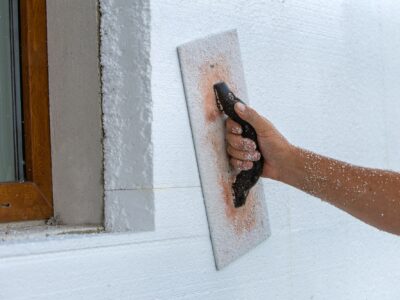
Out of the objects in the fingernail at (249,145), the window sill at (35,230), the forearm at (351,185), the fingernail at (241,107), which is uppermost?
the fingernail at (241,107)

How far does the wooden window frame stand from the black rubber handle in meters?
0.41

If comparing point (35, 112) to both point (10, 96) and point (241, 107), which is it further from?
point (241, 107)

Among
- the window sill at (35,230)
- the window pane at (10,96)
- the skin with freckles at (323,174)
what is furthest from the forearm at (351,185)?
the window pane at (10,96)

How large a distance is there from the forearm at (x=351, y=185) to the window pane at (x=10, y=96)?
2.07 ft

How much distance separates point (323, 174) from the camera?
4.43ft

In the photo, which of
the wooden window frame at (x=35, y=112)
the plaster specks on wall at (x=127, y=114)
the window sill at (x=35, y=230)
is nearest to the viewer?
the window sill at (x=35, y=230)

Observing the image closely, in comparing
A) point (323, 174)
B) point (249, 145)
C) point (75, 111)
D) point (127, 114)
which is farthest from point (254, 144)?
point (75, 111)

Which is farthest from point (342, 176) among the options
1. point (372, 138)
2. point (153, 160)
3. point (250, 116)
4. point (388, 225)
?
point (372, 138)

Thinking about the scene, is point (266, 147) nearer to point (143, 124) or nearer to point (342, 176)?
point (342, 176)

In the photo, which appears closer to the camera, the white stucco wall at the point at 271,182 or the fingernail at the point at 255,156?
the white stucco wall at the point at 271,182

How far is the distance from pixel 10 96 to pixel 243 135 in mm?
548

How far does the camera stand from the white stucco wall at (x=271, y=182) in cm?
112

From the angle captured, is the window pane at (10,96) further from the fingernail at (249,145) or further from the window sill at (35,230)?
the fingernail at (249,145)

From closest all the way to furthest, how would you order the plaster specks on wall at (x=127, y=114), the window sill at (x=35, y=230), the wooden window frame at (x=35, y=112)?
the window sill at (x=35, y=230)
the plaster specks on wall at (x=127, y=114)
the wooden window frame at (x=35, y=112)
